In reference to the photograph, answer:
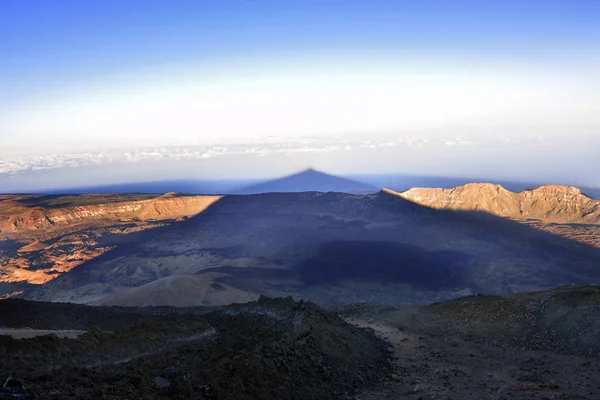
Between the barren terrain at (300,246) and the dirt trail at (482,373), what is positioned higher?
the dirt trail at (482,373)

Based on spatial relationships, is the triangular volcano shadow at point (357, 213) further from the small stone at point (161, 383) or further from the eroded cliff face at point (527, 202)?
the small stone at point (161, 383)

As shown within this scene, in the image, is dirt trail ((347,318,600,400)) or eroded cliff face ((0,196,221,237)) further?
eroded cliff face ((0,196,221,237))

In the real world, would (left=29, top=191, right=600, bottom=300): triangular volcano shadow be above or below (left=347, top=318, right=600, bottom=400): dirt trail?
below

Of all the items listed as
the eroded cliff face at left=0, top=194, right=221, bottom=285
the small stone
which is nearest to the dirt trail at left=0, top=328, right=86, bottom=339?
the small stone

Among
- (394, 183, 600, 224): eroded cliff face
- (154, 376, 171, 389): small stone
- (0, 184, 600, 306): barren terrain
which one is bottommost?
(0, 184, 600, 306): barren terrain

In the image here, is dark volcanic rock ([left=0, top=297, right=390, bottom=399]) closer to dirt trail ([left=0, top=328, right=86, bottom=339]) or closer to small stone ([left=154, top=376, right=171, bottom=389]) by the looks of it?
small stone ([left=154, top=376, right=171, bottom=389])

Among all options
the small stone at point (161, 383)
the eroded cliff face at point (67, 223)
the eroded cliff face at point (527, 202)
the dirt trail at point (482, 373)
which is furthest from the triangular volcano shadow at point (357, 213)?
the small stone at point (161, 383)

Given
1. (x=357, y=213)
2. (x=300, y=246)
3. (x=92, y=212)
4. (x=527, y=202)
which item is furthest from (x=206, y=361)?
(x=527, y=202)

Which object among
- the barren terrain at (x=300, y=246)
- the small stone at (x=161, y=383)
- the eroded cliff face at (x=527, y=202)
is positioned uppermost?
the small stone at (x=161, y=383)

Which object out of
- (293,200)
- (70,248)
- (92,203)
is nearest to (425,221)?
(293,200)
